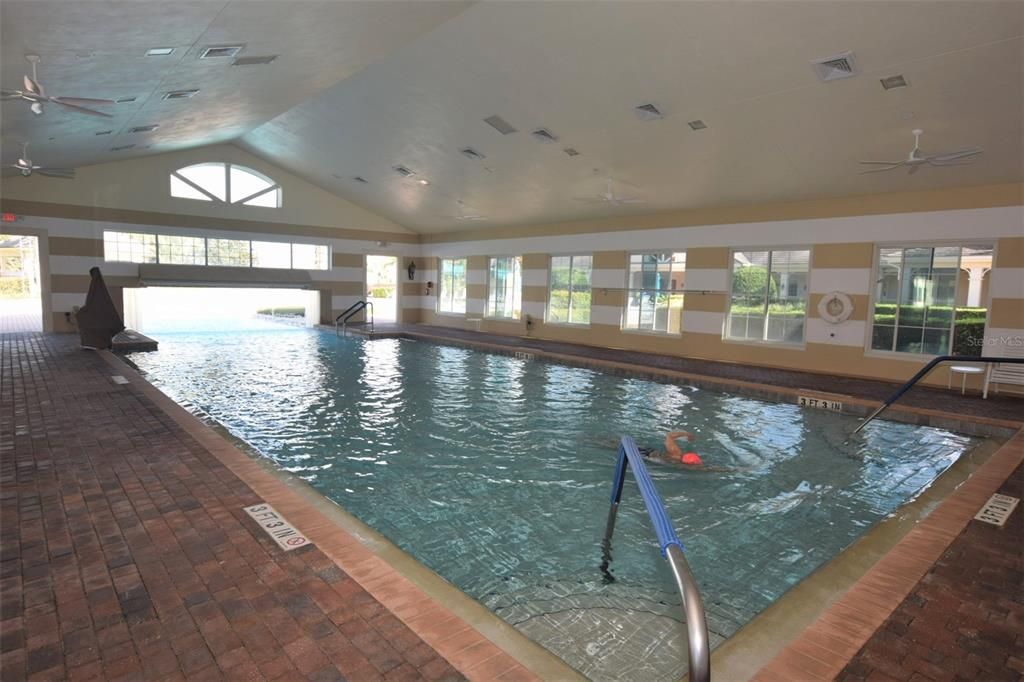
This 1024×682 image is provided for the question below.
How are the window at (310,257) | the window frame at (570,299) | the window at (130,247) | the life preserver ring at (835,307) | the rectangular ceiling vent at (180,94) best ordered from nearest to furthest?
the rectangular ceiling vent at (180,94), the life preserver ring at (835,307), the window at (130,247), the window frame at (570,299), the window at (310,257)

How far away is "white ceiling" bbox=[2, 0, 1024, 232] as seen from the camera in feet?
16.5

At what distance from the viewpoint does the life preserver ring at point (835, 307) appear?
9.08 metres

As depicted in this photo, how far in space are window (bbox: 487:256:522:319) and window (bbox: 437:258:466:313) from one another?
129 centimetres

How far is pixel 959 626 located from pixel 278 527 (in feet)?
10.5

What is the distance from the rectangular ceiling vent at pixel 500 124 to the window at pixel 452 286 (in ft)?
25.2

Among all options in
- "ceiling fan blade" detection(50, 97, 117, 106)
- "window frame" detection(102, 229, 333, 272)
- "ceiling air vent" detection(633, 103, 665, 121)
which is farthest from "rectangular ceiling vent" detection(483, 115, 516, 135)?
"window frame" detection(102, 229, 333, 272)

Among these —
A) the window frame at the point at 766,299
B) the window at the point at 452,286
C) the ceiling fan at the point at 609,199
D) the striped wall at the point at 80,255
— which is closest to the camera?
the ceiling fan at the point at 609,199

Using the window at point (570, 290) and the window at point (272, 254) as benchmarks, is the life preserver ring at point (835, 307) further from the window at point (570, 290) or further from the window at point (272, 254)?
the window at point (272, 254)

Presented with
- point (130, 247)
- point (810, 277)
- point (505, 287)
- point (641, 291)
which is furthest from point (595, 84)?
point (130, 247)

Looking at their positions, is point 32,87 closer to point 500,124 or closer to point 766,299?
point 500,124

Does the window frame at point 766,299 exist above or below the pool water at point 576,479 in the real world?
above

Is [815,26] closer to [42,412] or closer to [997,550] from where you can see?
[997,550]

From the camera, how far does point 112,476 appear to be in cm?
360

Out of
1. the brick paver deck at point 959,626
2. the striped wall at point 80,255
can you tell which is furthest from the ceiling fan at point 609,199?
the striped wall at point 80,255
